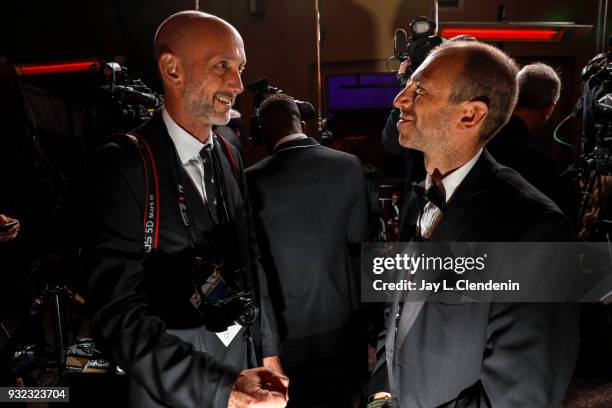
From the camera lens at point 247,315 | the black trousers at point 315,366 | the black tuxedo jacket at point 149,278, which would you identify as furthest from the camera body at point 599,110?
the black tuxedo jacket at point 149,278

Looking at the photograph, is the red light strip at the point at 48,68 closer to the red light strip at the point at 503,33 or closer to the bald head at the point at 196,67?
the red light strip at the point at 503,33

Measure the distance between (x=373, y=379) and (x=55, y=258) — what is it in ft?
6.83

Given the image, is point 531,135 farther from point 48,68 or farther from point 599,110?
point 48,68

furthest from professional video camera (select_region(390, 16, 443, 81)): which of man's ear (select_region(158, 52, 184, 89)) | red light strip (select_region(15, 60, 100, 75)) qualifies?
red light strip (select_region(15, 60, 100, 75))

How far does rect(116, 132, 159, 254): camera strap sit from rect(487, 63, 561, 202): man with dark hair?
1.83m

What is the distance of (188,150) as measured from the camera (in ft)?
4.45

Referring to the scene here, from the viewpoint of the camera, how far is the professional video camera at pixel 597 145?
3525 mm

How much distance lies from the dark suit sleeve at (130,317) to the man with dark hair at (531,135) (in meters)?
1.87

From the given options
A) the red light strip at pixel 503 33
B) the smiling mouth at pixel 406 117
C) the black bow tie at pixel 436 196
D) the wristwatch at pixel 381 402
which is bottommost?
the wristwatch at pixel 381 402

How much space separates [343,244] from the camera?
94.3 inches

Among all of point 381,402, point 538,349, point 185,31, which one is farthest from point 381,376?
point 185,31

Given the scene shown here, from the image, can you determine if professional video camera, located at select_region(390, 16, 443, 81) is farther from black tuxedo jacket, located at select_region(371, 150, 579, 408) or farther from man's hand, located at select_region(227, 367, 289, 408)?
man's hand, located at select_region(227, 367, 289, 408)

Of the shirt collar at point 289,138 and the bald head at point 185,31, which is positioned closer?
the bald head at point 185,31

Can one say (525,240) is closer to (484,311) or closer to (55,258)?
(484,311)
